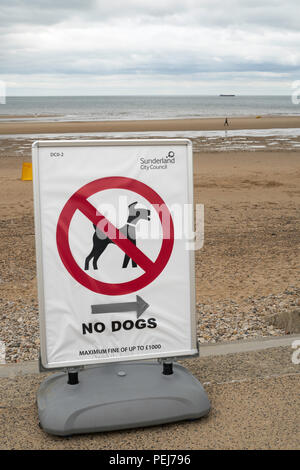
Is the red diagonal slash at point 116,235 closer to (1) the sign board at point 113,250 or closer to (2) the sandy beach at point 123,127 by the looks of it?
(1) the sign board at point 113,250

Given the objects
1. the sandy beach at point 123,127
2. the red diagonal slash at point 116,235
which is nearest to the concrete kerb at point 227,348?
the red diagonal slash at point 116,235

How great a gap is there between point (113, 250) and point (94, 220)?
0.21 meters

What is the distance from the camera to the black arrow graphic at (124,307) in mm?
3227

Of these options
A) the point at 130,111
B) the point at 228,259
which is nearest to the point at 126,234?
the point at 228,259

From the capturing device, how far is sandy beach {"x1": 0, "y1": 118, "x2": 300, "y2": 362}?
533 centimetres

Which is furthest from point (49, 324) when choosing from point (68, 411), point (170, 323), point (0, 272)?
point (0, 272)

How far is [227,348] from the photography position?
4.11m

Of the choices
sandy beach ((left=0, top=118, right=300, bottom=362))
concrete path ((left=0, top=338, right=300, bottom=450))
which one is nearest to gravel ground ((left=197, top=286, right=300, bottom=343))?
sandy beach ((left=0, top=118, right=300, bottom=362))

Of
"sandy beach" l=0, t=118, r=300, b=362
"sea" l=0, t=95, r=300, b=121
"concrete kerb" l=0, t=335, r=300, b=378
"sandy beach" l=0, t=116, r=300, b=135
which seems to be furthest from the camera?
"sea" l=0, t=95, r=300, b=121

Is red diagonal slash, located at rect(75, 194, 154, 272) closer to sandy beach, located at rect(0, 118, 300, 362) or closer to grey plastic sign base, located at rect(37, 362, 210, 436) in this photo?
grey plastic sign base, located at rect(37, 362, 210, 436)

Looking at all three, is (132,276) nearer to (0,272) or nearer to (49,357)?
(49,357)

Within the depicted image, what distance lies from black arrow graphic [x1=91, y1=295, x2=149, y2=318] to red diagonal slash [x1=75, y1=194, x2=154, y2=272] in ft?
0.67

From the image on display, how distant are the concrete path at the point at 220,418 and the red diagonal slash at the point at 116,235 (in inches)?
36.7

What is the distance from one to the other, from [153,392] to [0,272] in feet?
14.0
